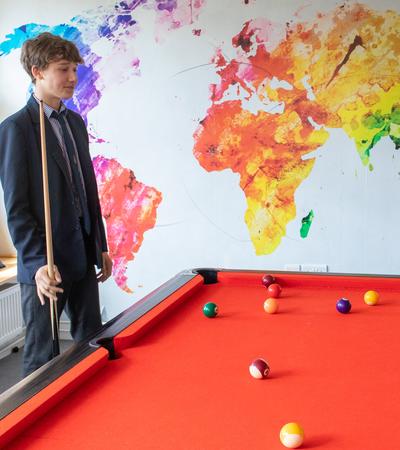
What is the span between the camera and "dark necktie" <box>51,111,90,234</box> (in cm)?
192

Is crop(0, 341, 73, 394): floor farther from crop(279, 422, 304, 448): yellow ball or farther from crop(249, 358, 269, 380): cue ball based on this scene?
crop(279, 422, 304, 448): yellow ball

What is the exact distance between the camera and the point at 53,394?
1.03 m

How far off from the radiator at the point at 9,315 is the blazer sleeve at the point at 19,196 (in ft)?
4.39

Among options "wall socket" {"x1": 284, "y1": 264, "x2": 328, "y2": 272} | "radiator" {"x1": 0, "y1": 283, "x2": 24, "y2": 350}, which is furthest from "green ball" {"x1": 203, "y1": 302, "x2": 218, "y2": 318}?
"radiator" {"x1": 0, "y1": 283, "x2": 24, "y2": 350}

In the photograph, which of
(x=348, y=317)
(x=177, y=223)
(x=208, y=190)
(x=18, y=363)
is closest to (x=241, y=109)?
(x=208, y=190)

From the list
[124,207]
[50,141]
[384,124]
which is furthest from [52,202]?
[384,124]

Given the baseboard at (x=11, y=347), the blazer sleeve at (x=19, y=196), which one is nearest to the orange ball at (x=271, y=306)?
the blazer sleeve at (x=19, y=196)

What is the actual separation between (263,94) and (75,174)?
137 centimetres

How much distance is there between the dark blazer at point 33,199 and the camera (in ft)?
5.68

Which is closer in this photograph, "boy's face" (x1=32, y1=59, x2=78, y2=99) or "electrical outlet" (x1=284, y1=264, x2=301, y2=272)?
"boy's face" (x1=32, y1=59, x2=78, y2=99)

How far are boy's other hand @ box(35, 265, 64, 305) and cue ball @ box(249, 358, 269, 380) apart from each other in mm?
761

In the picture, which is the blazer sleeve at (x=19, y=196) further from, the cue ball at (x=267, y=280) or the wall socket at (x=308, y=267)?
the wall socket at (x=308, y=267)

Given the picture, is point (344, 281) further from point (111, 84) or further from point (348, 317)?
point (111, 84)

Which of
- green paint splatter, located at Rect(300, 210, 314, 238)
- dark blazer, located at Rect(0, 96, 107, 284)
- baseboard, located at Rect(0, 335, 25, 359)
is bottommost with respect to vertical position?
baseboard, located at Rect(0, 335, 25, 359)
